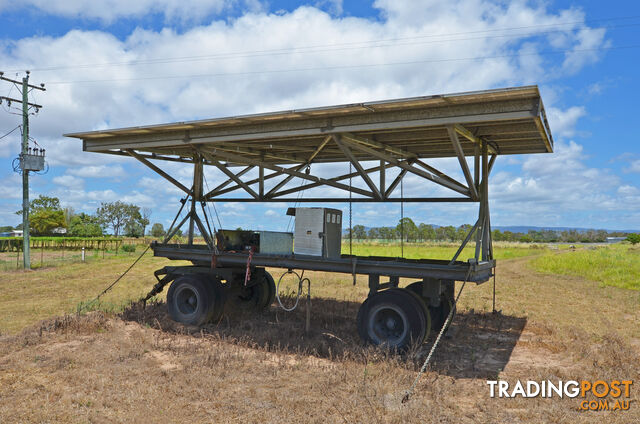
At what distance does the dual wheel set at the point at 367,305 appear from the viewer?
841cm

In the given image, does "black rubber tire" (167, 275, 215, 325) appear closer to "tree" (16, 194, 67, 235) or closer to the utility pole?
the utility pole

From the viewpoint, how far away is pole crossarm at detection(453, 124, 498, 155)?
8363mm

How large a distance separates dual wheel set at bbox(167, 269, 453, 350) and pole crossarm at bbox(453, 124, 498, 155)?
120 inches

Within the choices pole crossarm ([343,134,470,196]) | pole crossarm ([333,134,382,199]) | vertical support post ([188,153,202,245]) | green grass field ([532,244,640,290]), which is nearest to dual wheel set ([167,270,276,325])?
vertical support post ([188,153,202,245])

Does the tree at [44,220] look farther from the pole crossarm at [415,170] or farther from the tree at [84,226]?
the pole crossarm at [415,170]

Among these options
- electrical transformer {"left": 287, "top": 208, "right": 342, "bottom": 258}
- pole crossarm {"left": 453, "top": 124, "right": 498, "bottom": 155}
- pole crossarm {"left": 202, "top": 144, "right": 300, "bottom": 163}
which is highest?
pole crossarm {"left": 202, "top": 144, "right": 300, "bottom": 163}

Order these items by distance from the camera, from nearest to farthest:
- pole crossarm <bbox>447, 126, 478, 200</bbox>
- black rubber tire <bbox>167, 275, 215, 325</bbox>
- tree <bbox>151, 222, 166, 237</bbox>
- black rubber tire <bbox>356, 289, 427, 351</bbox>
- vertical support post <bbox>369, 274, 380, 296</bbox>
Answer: pole crossarm <bbox>447, 126, 478, 200</bbox> < black rubber tire <bbox>356, 289, 427, 351</bbox> < vertical support post <bbox>369, 274, 380, 296</bbox> < black rubber tire <bbox>167, 275, 215, 325</bbox> < tree <bbox>151, 222, 166, 237</bbox>

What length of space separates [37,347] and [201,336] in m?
3.04

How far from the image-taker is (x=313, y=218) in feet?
32.4

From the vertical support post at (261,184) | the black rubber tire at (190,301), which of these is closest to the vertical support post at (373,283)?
the black rubber tire at (190,301)

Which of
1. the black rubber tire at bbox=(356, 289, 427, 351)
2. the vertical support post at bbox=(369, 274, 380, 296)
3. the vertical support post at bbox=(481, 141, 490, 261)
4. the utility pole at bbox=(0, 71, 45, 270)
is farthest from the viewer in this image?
the utility pole at bbox=(0, 71, 45, 270)

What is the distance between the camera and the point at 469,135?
355 inches

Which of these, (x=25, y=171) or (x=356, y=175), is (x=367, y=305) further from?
(x=25, y=171)

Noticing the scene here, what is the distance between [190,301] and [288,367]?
14.4 ft
